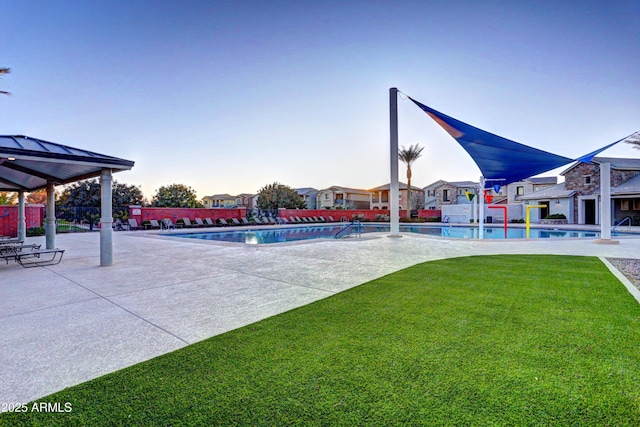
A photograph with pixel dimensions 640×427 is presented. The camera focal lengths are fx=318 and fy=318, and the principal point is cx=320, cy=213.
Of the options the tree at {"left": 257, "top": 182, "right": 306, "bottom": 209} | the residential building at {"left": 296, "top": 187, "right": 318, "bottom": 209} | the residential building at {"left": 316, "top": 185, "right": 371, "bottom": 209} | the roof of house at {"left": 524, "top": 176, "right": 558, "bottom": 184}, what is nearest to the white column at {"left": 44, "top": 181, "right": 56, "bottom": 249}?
the tree at {"left": 257, "top": 182, "right": 306, "bottom": 209}

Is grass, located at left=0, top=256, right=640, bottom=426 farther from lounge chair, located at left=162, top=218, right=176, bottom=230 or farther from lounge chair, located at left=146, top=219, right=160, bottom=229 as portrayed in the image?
lounge chair, located at left=146, top=219, right=160, bottom=229

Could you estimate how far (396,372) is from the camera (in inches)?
100.0

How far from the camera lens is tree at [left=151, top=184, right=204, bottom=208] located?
3375 centimetres

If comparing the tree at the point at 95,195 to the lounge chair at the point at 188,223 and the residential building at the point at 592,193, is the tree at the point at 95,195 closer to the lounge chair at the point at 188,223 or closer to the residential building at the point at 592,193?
the lounge chair at the point at 188,223

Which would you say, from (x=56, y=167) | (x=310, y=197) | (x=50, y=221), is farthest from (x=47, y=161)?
(x=310, y=197)

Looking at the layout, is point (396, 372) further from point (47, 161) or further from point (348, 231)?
point (348, 231)

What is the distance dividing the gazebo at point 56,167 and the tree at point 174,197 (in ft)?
77.5

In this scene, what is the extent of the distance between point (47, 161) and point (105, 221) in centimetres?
179

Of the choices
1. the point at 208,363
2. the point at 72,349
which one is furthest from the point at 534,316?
the point at 72,349

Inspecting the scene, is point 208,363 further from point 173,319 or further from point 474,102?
point 474,102

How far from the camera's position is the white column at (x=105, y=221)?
7910mm

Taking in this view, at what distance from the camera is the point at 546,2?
10820mm

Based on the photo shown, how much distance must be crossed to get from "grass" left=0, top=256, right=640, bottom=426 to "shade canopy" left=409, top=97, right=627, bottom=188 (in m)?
8.07

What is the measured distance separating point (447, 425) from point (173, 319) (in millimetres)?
3283
